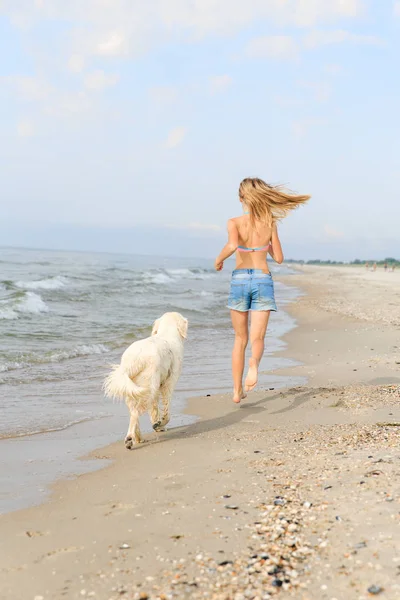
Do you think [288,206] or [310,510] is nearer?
[310,510]

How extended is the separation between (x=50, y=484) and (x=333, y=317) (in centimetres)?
1474

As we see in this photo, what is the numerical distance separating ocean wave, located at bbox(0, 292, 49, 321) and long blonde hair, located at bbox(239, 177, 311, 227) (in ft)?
35.4

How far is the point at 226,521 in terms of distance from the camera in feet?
9.70

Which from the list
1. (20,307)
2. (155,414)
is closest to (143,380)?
(155,414)

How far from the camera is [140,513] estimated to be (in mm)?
3221

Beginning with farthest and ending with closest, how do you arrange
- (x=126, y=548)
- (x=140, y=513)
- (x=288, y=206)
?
(x=288, y=206), (x=140, y=513), (x=126, y=548)

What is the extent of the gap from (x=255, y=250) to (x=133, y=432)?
213cm

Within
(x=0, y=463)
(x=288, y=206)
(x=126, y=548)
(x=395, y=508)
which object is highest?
(x=288, y=206)

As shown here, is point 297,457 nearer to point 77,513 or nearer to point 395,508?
point 395,508

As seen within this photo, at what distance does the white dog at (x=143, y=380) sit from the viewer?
5.00 metres

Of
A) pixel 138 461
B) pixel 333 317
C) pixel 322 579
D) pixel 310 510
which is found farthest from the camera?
pixel 333 317

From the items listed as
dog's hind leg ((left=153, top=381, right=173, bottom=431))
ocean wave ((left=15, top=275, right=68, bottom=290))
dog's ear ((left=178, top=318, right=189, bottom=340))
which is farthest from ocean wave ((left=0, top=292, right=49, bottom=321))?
dog's hind leg ((left=153, top=381, right=173, bottom=431))

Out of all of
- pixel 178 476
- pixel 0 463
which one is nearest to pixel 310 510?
pixel 178 476

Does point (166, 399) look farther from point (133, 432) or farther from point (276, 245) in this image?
point (276, 245)
